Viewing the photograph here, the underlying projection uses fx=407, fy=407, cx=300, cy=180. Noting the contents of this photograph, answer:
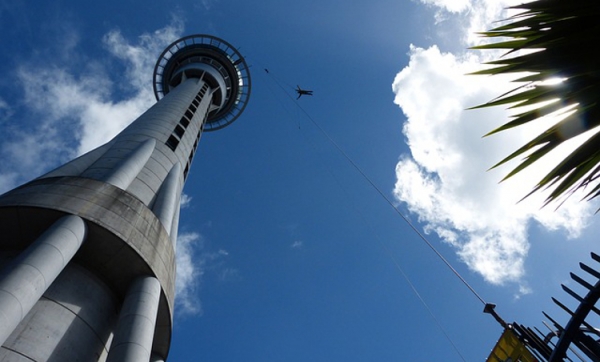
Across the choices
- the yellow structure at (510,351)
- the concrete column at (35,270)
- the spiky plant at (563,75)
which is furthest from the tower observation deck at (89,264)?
the spiky plant at (563,75)

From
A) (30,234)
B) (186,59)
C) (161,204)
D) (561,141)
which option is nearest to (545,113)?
(561,141)

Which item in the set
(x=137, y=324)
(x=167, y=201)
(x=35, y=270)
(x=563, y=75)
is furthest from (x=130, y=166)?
(x=563, y=75)

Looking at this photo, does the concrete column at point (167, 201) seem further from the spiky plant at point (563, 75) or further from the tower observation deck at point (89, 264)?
the spiky plant at point (563, 75)

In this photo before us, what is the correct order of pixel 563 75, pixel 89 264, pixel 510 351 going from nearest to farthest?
pixel 563 75 → pixel 510 351 → pixel 89 264

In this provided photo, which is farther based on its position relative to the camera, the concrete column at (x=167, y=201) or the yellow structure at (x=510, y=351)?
the concrete column at (x=167, y=201)

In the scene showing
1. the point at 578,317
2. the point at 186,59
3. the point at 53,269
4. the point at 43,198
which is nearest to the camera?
the point at 578,317

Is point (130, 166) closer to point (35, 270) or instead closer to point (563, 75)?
point (35, 270)

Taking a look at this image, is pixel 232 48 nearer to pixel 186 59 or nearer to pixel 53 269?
pixel 186 59
